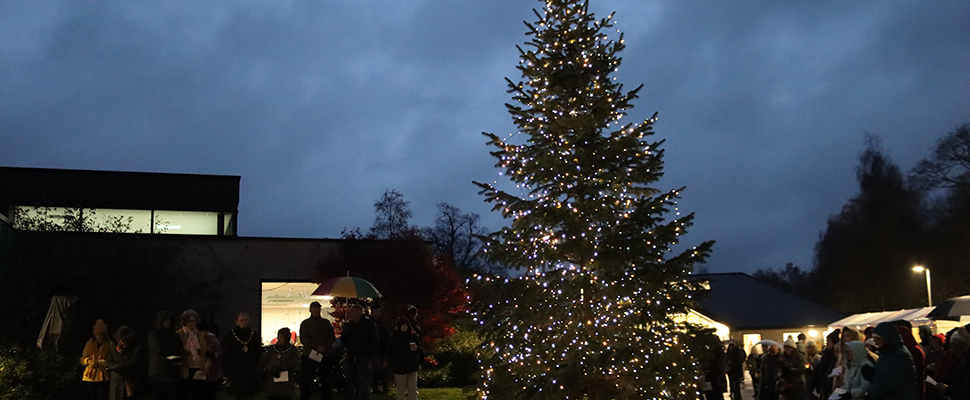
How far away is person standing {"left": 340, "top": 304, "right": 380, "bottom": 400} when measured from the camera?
12867 mm

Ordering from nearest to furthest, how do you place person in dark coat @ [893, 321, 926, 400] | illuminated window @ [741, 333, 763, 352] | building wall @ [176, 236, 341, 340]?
person in dark coat @ [893, 321, 926, 400] → building wall @ [176, 236, 341, 340] → illuminated window @ [741, 333, 763, 352]

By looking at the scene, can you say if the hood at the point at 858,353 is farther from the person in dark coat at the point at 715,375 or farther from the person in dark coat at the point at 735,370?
the person in dark coat at the point at 735,370

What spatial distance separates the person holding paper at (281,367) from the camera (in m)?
11.8

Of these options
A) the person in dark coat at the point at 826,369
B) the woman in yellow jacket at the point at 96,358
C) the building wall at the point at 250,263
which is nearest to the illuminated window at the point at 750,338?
the building wall at the point at 250,263

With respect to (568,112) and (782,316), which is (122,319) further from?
(782,316)

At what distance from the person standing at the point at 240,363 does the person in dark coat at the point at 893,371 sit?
7.87 meters

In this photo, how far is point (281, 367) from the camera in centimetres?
1177

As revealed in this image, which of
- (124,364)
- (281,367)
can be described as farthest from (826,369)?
(124,364)

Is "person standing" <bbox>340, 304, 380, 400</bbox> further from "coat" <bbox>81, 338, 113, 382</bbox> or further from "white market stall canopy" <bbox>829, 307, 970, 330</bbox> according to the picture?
"white market stall canopy" <bbox>829, 307, 970, 330</bbox>

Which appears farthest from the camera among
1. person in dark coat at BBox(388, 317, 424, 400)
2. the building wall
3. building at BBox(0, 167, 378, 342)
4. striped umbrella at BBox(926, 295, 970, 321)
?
building at BBox(0, 167, 378, 342)

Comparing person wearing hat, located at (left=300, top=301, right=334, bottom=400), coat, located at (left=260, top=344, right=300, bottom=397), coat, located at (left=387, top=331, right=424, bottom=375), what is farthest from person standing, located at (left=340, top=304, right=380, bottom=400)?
coat, located at (left=260, top=344, right=300, bottom=397)

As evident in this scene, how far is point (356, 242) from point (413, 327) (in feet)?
40.4

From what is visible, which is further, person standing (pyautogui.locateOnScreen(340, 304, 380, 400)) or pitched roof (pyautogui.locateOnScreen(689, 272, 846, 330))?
pitched roof (pyautogui.locateOnScreen(689, 272, 846, 330))

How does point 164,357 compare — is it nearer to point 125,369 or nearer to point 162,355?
point 162,355
